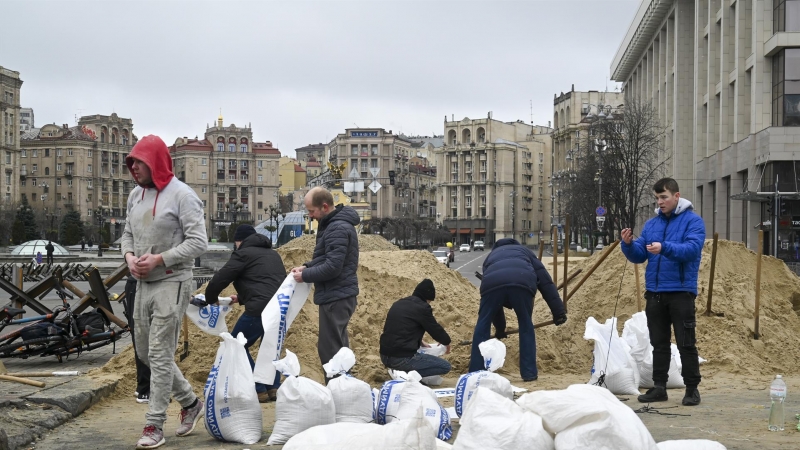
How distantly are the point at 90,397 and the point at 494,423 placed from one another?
4.02 m

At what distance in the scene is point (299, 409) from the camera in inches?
208

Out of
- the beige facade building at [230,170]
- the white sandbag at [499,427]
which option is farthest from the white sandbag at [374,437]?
the beige facade building at [230,170]

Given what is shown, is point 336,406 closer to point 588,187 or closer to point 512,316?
point 512,316

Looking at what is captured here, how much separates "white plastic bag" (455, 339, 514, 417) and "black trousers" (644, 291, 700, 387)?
1.54 m

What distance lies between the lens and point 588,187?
46656mm

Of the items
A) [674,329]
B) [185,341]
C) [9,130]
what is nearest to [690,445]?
[674,329]

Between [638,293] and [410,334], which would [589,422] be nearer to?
[410,334]

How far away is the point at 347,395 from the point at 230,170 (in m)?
150

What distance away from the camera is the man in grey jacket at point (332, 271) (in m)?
6.58

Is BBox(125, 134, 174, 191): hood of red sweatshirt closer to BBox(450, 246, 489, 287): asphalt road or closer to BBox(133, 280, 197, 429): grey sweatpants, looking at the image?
BBox(133, 280, 197, 429): grey sweatpants

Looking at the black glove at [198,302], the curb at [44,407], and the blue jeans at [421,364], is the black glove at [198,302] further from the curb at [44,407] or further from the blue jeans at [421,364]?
the blue jeans at [421,364]

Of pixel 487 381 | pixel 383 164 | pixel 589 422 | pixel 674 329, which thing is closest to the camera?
pixel 589 422

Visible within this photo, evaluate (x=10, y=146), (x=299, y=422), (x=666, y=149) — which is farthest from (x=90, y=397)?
(x=10, y=146)

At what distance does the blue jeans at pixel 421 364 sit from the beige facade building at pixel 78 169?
135138 millimetres
